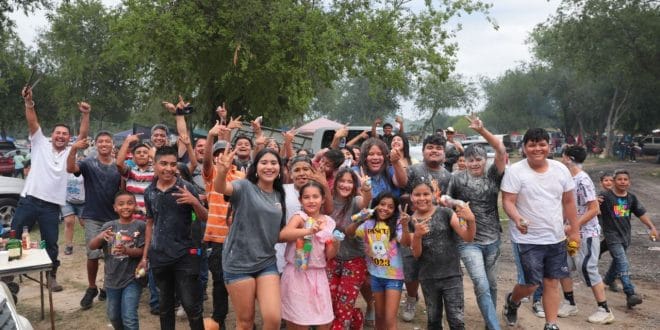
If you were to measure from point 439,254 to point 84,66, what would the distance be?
35649 millimetres

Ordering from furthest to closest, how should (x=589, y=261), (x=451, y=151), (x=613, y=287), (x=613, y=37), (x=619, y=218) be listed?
(x=613, y=37)
(x=451, y=151)
(x=613, y=287)
(x=619, y=218)
(x=589, y=261)

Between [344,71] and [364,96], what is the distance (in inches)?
1900

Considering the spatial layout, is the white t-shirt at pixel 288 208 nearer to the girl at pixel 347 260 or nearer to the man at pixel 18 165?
the girl at pixel 347 260

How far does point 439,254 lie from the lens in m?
4.32

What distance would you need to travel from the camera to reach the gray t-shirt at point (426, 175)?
502 centimetres

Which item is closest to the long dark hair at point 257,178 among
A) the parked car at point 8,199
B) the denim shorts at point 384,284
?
the denim shorts at point 384,284

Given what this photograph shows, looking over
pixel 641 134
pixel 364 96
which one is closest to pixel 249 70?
pixel 641 134

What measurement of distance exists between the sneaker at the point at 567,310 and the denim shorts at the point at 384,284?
7.67ft

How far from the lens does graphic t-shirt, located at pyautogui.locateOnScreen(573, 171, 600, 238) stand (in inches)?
221

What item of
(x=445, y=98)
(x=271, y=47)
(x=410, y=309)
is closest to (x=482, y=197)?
(x=410, y=309)

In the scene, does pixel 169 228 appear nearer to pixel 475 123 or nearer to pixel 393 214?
pixel 393 214

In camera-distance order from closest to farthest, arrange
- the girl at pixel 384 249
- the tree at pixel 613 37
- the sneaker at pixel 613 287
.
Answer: the girl at pixel 384 249
the sneaker at pixel 613 287
the tree at pixel 613 37

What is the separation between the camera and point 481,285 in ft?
15.2

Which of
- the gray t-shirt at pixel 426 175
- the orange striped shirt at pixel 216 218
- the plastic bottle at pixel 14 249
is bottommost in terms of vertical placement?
the plastic bottle at pixel 14 249
